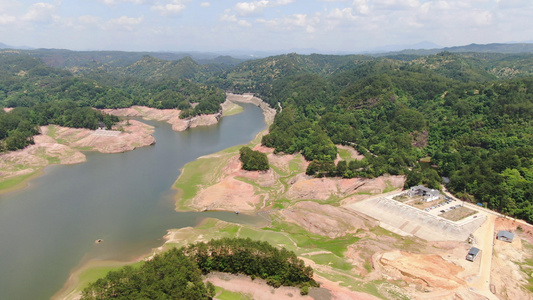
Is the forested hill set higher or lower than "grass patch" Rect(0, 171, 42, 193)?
higher

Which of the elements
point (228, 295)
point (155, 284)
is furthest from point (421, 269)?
point (155, 284)

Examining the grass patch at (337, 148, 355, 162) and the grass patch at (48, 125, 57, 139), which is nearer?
the grass patch at (337, 148, 355, 162)

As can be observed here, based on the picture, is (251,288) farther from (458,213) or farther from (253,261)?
(458,213)

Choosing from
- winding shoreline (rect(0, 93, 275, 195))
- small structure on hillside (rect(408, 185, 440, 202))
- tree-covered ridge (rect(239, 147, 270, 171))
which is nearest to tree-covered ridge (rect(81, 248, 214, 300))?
tree-covered ridge (rect(239, 147, 270, 171))

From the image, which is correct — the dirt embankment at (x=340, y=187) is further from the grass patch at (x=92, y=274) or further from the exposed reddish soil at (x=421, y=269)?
the grass patch at (x=92, y=274)

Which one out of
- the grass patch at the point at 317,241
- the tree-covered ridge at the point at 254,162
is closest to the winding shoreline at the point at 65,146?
the tree-covered ridge at the point at 254,162

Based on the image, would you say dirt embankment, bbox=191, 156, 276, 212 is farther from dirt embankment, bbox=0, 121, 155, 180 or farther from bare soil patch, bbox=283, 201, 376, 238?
dirt embankment, bbox=0, 121, 155, 180

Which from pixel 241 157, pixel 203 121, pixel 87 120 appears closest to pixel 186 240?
pixel 241 157
